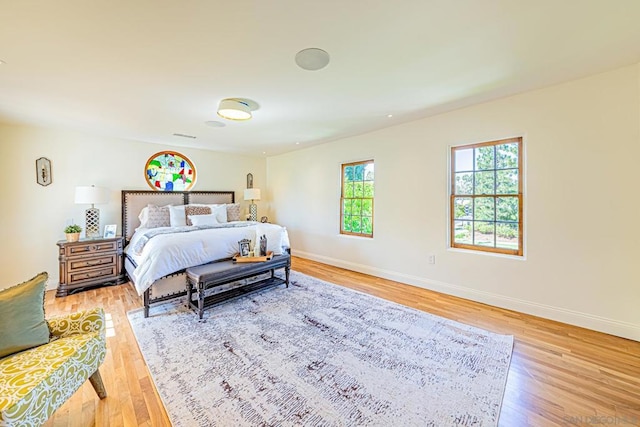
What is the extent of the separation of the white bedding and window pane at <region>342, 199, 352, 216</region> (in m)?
1.58

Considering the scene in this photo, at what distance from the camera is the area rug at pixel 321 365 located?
156cm

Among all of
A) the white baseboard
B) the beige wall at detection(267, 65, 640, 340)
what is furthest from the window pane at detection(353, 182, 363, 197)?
the white baseboard

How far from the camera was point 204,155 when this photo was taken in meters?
5.55

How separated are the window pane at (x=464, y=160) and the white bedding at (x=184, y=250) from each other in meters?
2.75

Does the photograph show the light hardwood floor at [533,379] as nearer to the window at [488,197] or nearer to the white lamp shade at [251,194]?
the window at [488,197]

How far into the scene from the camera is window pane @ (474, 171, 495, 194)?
3172 mm

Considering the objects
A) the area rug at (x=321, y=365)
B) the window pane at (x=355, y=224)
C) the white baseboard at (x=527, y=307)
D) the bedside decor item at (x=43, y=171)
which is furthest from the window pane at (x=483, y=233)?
the bedside decor item at (x=43, y=171)

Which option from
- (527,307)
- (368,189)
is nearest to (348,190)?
(368,189)

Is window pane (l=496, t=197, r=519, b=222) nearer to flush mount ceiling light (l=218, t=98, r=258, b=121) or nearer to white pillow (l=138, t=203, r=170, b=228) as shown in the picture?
flush mount ceiling light (l=218, t=98, r=258, b=121)

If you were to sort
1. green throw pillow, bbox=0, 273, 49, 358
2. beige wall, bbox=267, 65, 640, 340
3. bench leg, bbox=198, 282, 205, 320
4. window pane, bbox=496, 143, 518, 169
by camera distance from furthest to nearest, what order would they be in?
window pane, bbox=496, 143, 518, 169
bench leg, bbox=198, 282, 205, 320
beige wall, bbox=267, 65, 640, 340
green throw pillow, bbox=0, 273, 49, 358

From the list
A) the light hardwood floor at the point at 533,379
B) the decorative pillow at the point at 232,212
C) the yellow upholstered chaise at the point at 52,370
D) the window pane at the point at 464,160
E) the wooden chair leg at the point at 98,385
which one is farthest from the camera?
the decorative pillow at the point at 232,212

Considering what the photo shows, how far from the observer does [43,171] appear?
380cm

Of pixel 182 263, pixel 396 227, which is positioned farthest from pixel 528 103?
pixel 182 263

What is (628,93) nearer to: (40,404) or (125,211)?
(40,404)
